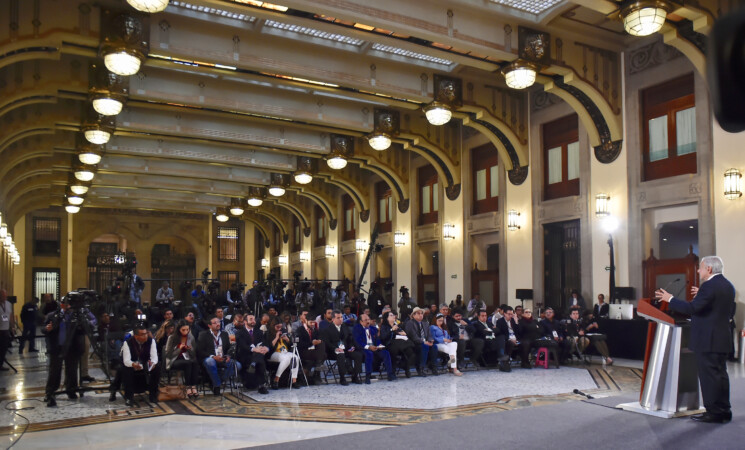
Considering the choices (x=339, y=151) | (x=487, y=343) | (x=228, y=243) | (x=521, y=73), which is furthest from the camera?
(x=228, y=243)

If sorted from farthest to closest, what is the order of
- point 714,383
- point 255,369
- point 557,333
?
point 557,333 < point 255,369 < point 714,383

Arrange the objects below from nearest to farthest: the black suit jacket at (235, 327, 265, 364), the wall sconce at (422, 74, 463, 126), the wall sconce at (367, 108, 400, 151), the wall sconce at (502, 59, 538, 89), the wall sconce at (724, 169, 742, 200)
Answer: the black suit jacket at (235, 327, 265, 364) < the wall sconce at (724, 169, 742, 200) < the wall sconce at (502, 59, 538, 89) < the wall sconce at (422, 74, 463, 126) < the wall sconce at (367, 108, 400, 151)

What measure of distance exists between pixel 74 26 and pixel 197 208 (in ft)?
74.8

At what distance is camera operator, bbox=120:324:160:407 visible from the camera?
8.41 m

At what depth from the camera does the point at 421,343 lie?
11.3 meters

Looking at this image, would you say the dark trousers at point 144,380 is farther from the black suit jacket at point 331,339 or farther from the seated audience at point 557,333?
the seated audience at point 557,333

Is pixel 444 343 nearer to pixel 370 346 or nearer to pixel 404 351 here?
pixel 404 351

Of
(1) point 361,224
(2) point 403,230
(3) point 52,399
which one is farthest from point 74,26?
(1) point 361,224

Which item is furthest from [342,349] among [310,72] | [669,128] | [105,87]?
[669,128]

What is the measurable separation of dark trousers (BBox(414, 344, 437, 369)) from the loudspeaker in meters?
4.36

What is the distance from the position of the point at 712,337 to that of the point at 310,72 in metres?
9.50

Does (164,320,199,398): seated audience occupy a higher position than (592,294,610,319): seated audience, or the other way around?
(592,294,610,319): seated audience

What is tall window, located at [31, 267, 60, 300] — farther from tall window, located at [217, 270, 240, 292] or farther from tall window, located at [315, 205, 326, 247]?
tall window, located at [315, 205, 326, 247]

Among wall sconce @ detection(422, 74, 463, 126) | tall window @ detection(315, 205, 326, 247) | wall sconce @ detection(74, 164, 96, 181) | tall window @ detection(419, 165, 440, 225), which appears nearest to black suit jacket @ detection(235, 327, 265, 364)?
wall sconce @ detection(422, 74, 463, 126)
